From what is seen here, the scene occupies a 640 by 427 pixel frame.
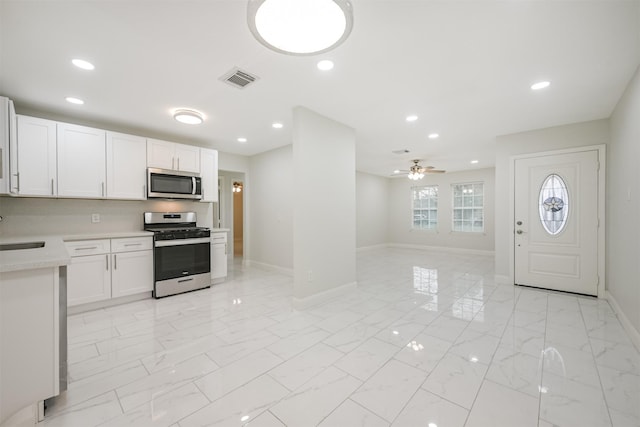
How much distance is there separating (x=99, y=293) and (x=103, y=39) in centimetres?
299

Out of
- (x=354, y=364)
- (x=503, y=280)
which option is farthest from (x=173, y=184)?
(x=503, y=280)

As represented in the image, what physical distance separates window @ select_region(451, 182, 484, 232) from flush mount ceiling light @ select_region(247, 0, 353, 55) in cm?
776

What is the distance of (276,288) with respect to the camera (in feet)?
14.1

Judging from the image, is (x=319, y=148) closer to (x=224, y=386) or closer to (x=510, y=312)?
(x=224, y=386)

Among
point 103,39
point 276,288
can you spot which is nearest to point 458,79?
point 103,39

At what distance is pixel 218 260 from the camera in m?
4.57

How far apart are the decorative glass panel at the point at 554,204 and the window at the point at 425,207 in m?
4.31

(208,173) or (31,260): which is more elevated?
(208,173)

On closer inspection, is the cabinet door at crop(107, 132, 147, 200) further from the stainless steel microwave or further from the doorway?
the doorway

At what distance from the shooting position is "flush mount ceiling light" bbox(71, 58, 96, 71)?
232 centimetres

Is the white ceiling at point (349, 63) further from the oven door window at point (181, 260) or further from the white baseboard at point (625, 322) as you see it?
the white baseboard at point (625, 322)

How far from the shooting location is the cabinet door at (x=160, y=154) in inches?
158

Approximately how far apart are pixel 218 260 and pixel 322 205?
2.26 meters

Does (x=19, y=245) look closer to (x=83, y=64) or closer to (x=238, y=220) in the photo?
(x=83, y=64)
